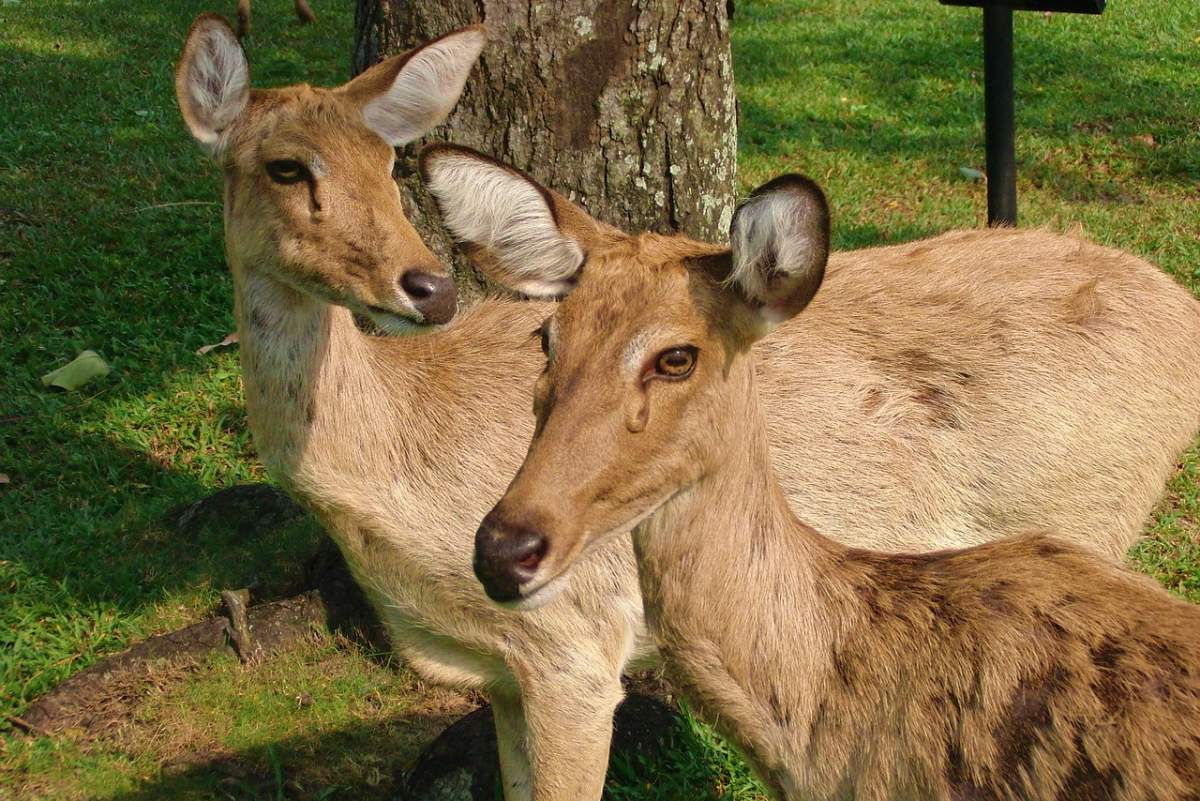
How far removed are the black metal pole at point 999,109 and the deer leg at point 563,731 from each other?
3.06m

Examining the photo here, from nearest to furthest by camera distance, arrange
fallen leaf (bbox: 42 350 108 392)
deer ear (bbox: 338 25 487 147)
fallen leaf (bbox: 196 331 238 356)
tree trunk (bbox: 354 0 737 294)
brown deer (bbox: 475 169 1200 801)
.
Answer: brown deer (bbox: 475 169 1200 801)
deer ear (bbox: 338 25 487 147)
tree trunk (bbox: 354 0 737 294)
fallen leaf (bbox: 42 350 108 392)
fallen leaf (bbox: 196 331 238 356)

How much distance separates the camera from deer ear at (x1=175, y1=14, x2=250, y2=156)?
3.59 meters

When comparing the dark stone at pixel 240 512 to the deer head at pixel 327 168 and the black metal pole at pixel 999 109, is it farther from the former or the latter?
the black metal pole at pixel 999 109

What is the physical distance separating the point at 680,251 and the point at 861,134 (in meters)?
6.63

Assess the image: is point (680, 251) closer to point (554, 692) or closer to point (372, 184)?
point (372, 184)

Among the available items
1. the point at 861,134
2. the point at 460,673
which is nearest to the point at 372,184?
the point at 460,673

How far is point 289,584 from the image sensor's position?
197 inches

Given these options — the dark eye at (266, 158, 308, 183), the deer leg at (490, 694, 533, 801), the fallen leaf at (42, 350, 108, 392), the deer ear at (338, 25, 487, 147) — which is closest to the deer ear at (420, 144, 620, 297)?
the dark eye at (266, 158, 308, 183)

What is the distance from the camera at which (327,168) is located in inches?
137

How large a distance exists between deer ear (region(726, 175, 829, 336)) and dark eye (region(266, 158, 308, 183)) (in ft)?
4.91

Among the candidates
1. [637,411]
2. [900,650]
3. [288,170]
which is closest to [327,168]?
[288,170]

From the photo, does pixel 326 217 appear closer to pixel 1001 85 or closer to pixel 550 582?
pixel 550 582

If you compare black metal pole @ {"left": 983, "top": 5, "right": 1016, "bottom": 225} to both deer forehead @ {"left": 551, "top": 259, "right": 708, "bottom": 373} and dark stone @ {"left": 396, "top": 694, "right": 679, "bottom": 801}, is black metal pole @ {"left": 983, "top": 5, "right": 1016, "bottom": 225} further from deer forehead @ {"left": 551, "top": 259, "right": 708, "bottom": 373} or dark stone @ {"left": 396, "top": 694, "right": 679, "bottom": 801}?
deer forehead @ {"left": 551, "top": 259, "right": 708, "bottom": 373}

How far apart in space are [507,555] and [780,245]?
827mm
